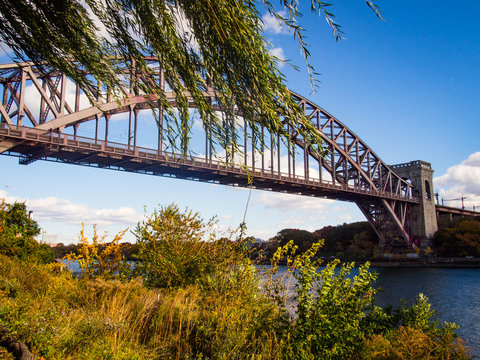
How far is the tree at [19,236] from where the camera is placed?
13.6m

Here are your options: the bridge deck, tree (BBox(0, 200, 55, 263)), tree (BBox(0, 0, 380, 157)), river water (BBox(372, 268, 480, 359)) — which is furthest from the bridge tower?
tree (BBox(0, 0, 380, 157))

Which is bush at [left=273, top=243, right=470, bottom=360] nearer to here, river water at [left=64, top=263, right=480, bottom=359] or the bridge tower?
river water at [left=64, top=263, right=480, bottom=359]

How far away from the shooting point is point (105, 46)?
557cm

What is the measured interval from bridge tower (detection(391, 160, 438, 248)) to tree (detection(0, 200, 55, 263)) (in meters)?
58.6

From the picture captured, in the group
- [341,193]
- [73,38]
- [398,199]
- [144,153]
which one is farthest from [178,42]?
[398,199]

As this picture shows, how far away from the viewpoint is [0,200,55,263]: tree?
13.6 meters

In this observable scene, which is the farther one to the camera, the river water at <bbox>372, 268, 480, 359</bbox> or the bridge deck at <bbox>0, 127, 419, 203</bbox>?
the bridge deck at <bbox>0, 127, 419, 203</bbox>

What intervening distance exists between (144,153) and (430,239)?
1934 inches

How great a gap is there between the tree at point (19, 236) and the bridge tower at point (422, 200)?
192 ft

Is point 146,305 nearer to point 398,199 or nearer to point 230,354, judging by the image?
point 230,354

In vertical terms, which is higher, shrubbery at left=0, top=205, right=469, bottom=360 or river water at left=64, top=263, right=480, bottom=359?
shrubbery at left=0, top=205, right=469, bottom=360

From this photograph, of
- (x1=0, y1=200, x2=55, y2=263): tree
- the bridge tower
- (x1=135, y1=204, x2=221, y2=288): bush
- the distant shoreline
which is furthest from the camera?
the bridge tower

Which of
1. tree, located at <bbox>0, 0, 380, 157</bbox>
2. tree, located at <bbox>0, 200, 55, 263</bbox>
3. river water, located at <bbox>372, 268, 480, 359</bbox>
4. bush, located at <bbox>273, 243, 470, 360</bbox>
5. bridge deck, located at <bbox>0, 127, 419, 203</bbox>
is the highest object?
bridge deck, located at <bbox>0, 127, 419, 203</bbox>

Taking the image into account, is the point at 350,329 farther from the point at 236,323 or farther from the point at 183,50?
the point at 183,50
